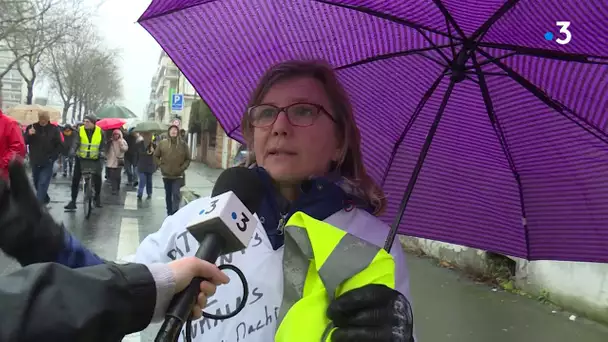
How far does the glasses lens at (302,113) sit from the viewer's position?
182 cm

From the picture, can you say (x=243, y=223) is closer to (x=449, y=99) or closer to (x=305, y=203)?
(x=305, y=203)

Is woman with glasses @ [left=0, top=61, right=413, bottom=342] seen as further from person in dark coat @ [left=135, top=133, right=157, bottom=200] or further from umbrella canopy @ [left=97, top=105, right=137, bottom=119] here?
umbrella canopy @ [left=97, top=105, right=137, bottom=119]

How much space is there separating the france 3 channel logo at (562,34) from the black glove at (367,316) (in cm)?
111

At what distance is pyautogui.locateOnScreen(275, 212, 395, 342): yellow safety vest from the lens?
1.13 metres

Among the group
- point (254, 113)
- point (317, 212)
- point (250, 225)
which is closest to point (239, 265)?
point (317, 212)

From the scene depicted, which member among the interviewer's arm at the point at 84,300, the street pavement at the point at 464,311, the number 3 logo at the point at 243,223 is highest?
the number 3 logo at the point at 243,223

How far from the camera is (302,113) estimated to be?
6.05 ft

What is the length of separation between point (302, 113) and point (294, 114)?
30 mm

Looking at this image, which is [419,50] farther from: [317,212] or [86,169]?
[86,169]

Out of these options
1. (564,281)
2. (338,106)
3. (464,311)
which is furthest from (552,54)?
(564,281)

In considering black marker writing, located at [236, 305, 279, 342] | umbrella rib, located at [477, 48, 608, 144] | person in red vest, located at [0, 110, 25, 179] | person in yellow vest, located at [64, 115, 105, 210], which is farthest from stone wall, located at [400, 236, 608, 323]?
person in yellow vest, located at [64, 115, 105, 210]

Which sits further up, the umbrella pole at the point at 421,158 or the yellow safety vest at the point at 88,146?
the umbrella pole at the point at 421,158

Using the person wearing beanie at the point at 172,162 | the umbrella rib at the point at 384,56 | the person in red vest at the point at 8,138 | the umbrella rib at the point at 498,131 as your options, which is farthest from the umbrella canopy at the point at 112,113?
the umbrella rib at the point at 498,131

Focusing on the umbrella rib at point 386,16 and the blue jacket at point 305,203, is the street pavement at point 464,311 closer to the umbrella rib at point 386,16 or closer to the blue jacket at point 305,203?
the blue jacket at point 305,203
